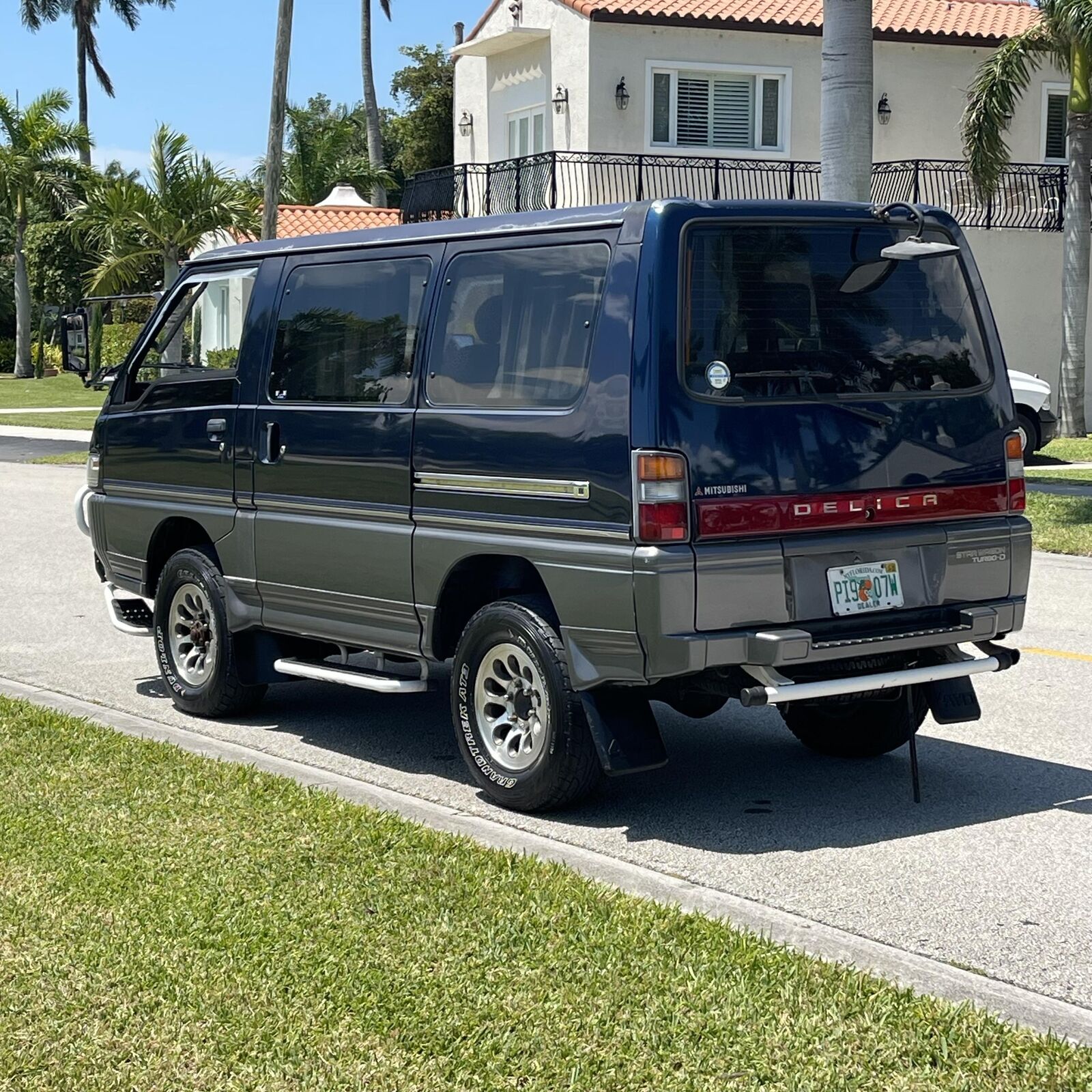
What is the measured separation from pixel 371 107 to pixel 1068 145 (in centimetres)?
3358

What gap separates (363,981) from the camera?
181 inches

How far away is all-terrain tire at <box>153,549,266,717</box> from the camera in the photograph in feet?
27.1

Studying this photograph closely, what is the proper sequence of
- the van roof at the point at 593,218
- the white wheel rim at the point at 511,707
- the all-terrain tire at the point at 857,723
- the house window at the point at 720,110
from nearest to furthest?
the van roof at the point at 593,218
the white wheel rim at the point at 511,707
the all-terrain tire at the point at 857,723
the house window at the point at 720,110

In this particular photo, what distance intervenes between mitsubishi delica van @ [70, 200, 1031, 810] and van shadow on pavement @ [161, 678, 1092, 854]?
0.26 m

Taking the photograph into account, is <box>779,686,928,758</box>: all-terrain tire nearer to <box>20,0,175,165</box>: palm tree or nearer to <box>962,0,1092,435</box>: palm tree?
<box>962,0,1092,435</box>: palm tree

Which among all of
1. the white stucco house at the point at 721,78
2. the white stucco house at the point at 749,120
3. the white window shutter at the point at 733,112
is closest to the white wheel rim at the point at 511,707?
the white stucco house at the point at 749,120

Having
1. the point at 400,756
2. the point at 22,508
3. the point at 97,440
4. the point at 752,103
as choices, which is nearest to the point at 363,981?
the point at 400,756

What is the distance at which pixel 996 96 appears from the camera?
89.7ft

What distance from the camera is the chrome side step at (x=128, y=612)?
30.6ft

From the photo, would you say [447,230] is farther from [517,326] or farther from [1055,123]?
[1055,123]

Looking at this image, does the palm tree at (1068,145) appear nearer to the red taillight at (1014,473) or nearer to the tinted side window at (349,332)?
the red taillight at (1014,473)

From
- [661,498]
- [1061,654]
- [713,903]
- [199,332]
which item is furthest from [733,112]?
[713,903]

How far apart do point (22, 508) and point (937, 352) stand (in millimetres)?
14391

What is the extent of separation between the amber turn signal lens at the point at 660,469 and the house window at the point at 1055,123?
28.8m
